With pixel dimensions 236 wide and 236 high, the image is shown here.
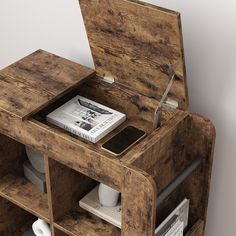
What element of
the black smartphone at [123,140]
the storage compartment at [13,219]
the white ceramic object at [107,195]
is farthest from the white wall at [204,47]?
the storage compartment at [13,219]

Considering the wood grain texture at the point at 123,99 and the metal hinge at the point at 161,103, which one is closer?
the metal hinge at the point at 161,103

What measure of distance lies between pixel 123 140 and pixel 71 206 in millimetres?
333

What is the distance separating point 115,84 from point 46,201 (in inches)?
17.7

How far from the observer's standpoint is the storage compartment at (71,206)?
5.66 feet

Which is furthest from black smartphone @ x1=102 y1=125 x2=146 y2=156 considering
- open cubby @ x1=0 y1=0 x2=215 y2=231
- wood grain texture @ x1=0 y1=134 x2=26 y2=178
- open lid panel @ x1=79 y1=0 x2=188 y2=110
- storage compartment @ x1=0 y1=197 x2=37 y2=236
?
storage compartment @ x1=0 y1=197 x2=37 y2=236

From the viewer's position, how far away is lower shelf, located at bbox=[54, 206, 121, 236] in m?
1.76

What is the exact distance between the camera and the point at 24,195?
194 centimetres

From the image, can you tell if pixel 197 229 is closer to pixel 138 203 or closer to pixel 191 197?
pixel 191 197

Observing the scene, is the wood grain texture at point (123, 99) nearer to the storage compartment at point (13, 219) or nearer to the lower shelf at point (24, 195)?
the lower shelf at point (24, 195)

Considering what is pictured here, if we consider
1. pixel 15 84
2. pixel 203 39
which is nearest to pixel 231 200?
pixel 203 39

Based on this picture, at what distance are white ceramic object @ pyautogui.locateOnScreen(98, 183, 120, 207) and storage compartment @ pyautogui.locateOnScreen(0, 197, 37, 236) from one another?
42cm

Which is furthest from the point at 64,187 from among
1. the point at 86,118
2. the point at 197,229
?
the point at 197,229

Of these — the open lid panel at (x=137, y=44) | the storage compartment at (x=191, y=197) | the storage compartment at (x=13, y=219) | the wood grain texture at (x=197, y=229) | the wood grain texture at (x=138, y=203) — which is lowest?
the storage compartment at (x=13, y=219)

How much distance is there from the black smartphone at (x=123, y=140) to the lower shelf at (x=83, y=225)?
310 millimetres
